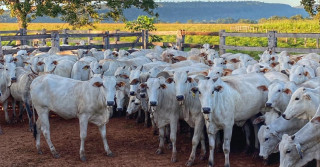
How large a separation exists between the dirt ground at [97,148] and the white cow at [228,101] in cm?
77

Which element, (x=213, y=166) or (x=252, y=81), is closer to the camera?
(x=213, y=166)

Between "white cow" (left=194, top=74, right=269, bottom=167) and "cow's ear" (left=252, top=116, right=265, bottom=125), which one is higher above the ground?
"white cow" (left=194, top=74, right=269, bottom=167)

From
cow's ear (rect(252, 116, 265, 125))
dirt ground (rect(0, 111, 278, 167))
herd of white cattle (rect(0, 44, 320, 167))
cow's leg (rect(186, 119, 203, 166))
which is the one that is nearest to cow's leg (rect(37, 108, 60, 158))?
herd of white cattle (rect(0, 44, 320, 167))

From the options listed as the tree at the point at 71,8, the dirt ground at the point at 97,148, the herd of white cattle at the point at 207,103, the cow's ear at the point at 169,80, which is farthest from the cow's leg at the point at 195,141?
the tree at the point at 71,8

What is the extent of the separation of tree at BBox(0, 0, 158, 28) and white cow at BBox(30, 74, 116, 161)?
1620 cm

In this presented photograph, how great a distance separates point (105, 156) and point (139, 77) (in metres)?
2.11

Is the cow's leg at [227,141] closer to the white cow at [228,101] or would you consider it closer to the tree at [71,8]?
the white cow at [228,101]

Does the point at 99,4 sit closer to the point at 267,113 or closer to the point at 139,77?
the point at 139,77

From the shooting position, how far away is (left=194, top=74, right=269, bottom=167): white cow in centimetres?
792

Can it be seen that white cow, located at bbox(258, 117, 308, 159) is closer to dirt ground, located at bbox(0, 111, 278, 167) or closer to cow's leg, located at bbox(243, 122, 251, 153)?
dirt ground, located at bbox(0, 111, 278, 167)

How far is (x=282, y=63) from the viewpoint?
1220 centimetres

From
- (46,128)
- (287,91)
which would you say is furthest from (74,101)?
(287,91)

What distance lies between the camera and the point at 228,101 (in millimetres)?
8312

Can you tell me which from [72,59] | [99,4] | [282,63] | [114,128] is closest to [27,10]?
[99,4]
